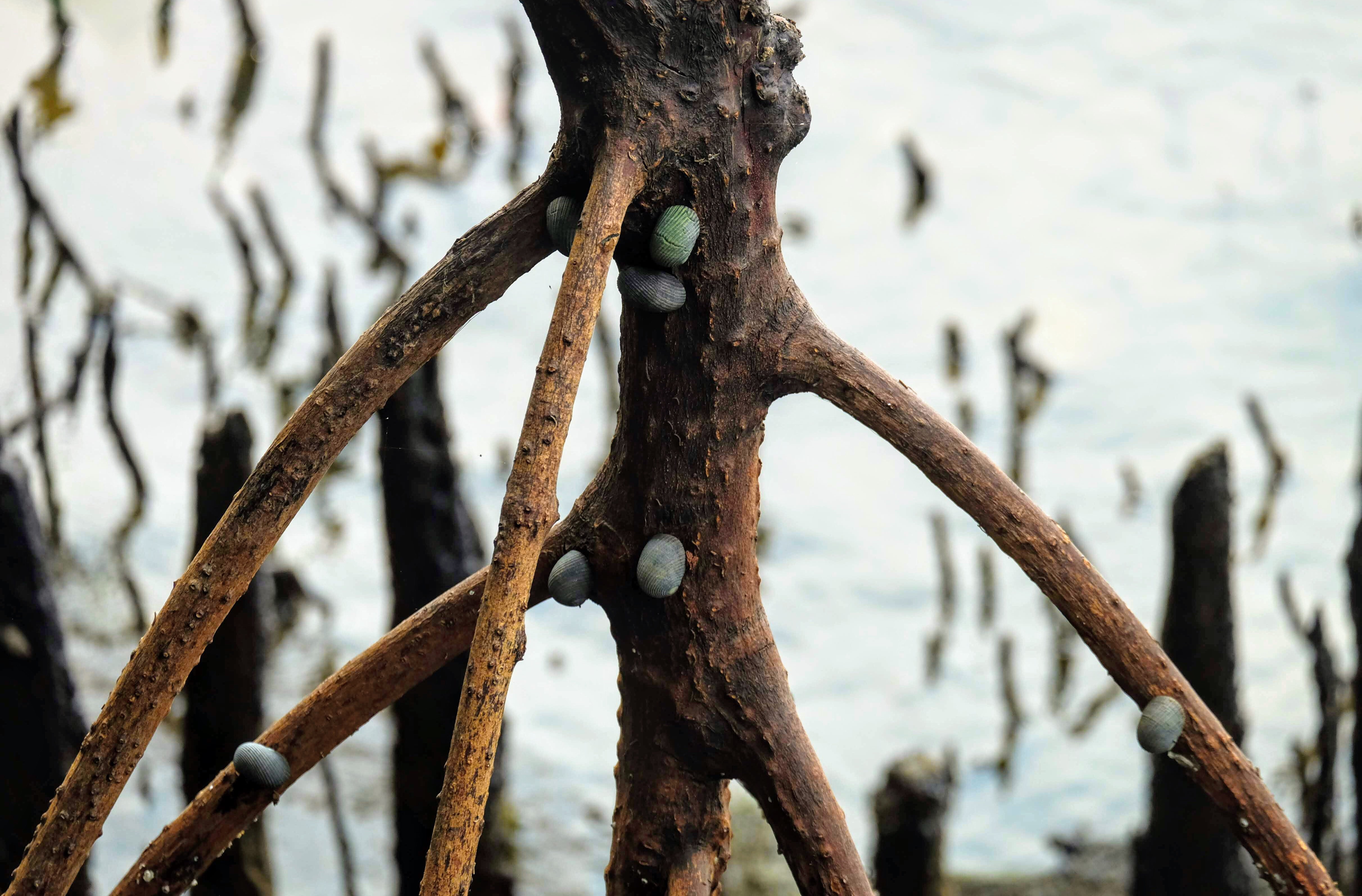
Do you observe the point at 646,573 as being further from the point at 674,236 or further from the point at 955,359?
the point at 955,359

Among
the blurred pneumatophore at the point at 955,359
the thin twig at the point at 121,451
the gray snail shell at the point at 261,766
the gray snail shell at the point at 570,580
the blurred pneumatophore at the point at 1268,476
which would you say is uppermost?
the blurred pneumatophore at the point at 955,359

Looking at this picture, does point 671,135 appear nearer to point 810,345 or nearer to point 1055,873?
point 810,345

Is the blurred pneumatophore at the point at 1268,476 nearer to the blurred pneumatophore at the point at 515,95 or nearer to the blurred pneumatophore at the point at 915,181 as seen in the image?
the blurred pneumatophore at the point at 915,181

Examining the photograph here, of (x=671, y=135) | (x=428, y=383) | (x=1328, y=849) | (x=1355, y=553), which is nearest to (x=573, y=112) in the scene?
(x=671, y=135)

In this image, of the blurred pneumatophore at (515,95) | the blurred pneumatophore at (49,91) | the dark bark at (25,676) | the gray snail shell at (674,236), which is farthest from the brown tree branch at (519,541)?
the blurred pneumatophore at (515,95)

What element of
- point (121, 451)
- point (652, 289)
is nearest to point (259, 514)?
point (652, 289)

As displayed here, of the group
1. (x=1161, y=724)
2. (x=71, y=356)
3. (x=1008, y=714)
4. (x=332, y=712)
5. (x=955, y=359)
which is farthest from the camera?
(x=955, y=359)

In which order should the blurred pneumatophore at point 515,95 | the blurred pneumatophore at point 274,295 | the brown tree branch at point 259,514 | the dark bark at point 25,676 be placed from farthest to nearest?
the blurred pneumatophore at point 515,95 < the blurred pneumatophore at point 274,295 < the dark bark at point 25,676 < the brown tree branch at point 259,514
